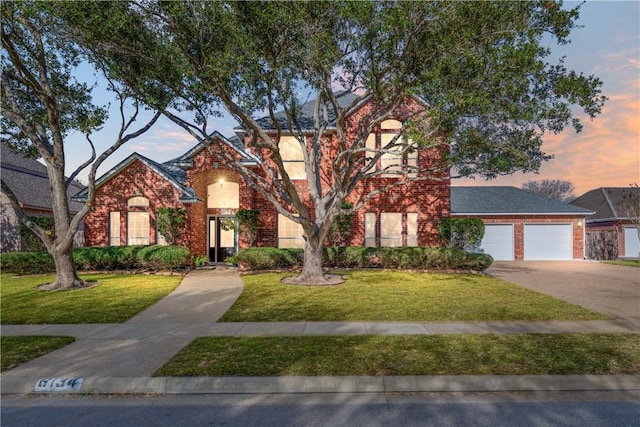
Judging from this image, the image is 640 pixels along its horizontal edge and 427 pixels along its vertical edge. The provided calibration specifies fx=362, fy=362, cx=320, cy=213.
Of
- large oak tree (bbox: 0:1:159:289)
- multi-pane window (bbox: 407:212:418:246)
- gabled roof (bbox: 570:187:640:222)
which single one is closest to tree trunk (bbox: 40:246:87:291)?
large oak tree (bbox: 0:1:159:289)

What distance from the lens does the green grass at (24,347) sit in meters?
6.02

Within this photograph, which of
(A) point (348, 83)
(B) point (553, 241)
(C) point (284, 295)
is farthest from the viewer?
(B) point (553, 241)

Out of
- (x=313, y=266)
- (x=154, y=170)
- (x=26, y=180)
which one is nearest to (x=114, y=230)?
(x=154, y=170)

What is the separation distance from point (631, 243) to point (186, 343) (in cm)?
→ 3401

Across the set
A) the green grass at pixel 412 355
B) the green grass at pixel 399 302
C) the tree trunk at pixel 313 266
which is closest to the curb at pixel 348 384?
the green grass at pixel 412 355

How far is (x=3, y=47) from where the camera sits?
11.7m

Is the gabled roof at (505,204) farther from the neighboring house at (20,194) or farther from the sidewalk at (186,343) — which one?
the neighboring house at (20,194)

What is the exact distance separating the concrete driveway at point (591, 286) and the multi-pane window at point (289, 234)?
9.58 metres

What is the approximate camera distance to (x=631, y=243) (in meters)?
28.0

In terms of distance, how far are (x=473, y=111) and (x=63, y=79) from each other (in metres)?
15.1

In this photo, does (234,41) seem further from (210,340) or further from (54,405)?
(54,405)

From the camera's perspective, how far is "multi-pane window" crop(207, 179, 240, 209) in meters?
19.8

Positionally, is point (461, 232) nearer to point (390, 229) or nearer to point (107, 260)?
point (390, 229)

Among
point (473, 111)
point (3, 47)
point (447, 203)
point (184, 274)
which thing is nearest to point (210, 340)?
point (184, 274)
